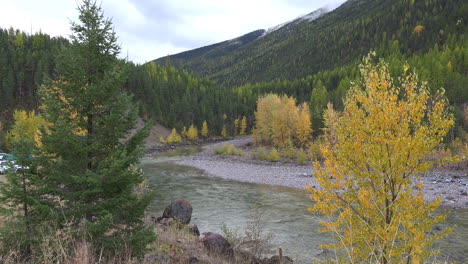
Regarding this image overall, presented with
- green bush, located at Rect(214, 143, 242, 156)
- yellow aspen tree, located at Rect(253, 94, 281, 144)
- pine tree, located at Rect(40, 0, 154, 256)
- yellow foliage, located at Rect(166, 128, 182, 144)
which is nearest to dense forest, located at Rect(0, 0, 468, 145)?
yellow aspen tree, located at Rect(253, 94, 281, 144)

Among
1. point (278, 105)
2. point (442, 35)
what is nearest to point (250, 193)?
point (278, 105)

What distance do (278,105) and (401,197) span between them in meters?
64.8

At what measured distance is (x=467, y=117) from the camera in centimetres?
6469

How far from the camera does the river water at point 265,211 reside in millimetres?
15820

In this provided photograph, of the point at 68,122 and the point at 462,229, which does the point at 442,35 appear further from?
the point at 68,122

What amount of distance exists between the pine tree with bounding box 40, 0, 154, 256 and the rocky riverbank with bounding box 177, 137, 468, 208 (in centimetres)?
2630

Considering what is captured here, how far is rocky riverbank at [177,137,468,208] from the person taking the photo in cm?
2812

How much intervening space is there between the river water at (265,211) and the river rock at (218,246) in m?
2.48

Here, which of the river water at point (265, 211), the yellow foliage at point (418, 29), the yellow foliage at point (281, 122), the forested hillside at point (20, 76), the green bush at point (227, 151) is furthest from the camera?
the yellow foliage at point (418, 29)

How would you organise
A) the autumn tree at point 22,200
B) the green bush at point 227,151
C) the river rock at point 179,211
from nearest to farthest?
the autumn tree at point 22,200
the river rock at point 179,211
the green bush at point 227,151

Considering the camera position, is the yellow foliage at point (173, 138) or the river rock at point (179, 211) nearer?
the river rock at point (179, 211)

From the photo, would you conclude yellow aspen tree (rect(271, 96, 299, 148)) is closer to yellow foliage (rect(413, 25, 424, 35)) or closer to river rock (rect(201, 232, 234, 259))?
river rock (rect(201, 232, 234, 259))

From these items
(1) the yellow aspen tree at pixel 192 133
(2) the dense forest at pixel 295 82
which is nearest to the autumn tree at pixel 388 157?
(2) the dense forest at pixel 295 82

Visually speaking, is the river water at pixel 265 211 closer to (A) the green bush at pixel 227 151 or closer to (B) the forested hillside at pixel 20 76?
(A) the green bush at pixel 227 151
